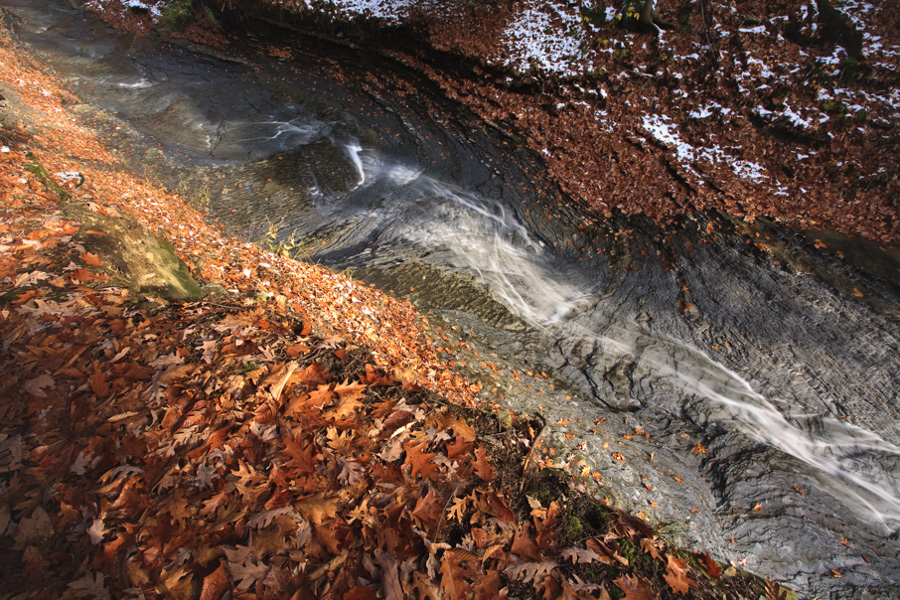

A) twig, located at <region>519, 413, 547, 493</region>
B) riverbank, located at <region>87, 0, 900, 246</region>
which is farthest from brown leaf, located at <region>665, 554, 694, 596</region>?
riverbank, located at <region>87, 0, 900, 246</region>

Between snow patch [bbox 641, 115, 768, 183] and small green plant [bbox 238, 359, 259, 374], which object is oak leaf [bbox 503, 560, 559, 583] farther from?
snow patch [bbox 641, 115, 768, 183]

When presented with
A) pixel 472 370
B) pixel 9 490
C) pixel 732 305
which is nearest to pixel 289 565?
pixel 9 490

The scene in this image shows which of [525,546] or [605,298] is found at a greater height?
[525,546]

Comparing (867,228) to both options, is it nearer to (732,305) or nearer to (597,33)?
(732,305)

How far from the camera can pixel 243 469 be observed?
227 cm

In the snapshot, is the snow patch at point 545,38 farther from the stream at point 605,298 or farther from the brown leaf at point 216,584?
the brown leaf at point 216,584

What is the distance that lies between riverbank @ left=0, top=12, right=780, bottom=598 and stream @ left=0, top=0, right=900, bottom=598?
1.36 m

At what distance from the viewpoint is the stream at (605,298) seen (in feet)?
13.9

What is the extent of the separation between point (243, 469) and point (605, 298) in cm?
642

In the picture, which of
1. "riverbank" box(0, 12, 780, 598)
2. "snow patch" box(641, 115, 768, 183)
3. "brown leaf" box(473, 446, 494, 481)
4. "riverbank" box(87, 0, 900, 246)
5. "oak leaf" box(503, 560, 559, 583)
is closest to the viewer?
"riverbank" box(0, 12, 780, 598)

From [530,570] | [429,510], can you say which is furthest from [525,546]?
[429,510]

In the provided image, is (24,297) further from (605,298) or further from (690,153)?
(690,153)

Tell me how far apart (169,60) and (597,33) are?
1307 cm

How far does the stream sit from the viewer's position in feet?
13.9
